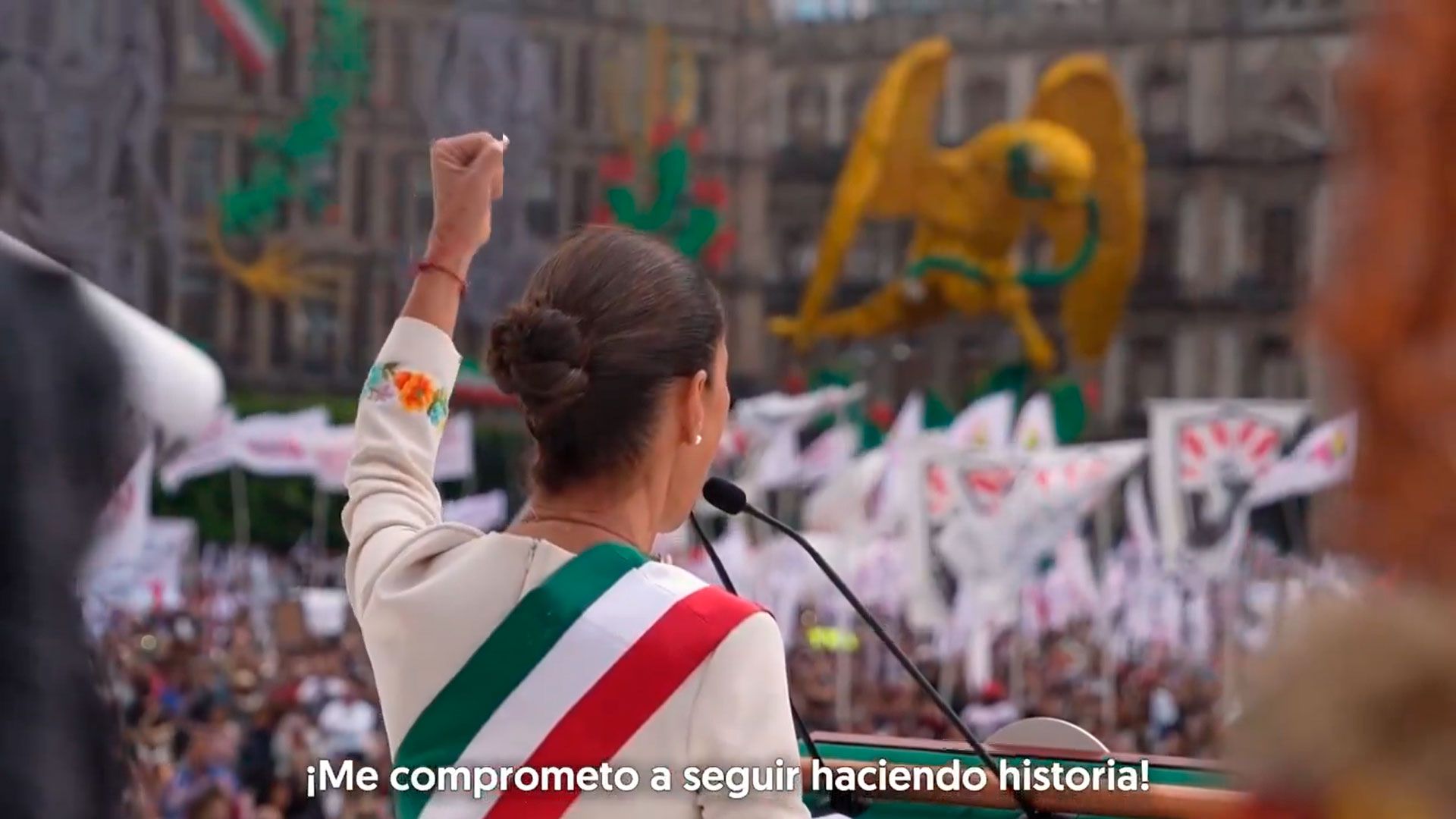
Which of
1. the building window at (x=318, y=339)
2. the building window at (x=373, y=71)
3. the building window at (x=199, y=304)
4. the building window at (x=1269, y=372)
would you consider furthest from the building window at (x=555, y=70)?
the building window at (x=1269, y=372)

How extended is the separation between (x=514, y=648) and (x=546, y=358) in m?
0.21

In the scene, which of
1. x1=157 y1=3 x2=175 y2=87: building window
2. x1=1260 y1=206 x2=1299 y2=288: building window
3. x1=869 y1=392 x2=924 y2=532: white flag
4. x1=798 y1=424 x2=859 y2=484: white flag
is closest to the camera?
x1=869 y1=392 x2=924 y2=532: white flag

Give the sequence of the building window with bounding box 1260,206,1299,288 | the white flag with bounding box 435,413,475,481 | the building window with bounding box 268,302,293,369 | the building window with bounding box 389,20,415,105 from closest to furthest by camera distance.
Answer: the white flag with bounding box 435,413,475,481 < the building window with bounding box 389,20,415,105 < the building window with bounding box 268,302,293,369 < the building window with bounding box 1260,206,1299,288

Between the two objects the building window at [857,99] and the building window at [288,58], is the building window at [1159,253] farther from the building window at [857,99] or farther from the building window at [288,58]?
the building window at [288,58]

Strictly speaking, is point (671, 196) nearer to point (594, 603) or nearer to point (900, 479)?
point (900, 479)

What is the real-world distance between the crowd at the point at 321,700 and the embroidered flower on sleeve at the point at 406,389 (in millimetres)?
4835

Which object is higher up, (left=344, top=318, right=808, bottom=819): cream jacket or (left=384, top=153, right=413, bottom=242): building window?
(left=344, top=318, right=808, bottom=819): cream jacket

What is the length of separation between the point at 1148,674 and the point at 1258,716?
14848 millimetres

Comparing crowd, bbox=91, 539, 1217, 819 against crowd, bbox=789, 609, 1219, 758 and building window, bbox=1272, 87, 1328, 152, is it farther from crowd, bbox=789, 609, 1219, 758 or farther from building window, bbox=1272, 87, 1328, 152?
building window, bbox=1272, 87, 1328, 152

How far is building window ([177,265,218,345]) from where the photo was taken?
117 ft

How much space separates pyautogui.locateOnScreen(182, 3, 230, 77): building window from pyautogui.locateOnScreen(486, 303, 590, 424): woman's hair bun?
3481 centimetres

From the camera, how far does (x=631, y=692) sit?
58.8 inches

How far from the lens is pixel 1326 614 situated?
26.3 inches

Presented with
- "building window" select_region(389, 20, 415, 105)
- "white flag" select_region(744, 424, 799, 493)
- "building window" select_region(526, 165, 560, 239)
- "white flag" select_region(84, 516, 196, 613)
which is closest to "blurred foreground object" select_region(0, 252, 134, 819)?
"white flag" select_region(84, 516, 196, 613)
